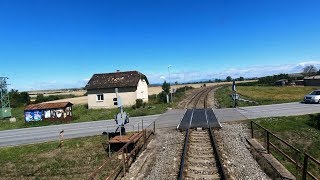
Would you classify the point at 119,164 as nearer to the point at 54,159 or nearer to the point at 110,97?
the point at 54,159

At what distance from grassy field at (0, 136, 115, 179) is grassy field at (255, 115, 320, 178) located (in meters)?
9.84

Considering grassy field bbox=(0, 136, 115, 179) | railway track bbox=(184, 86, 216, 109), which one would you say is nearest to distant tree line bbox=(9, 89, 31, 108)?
railway track bbox=(184, 86, 216, 109)

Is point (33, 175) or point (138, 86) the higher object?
point (138, 86)

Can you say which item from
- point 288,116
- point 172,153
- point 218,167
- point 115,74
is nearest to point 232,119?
point 288,116

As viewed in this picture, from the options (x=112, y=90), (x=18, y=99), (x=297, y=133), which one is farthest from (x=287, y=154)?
(x=18, y=99)

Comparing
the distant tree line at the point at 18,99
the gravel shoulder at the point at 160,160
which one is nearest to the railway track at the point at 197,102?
the gravel shoulder at the point at 160,160

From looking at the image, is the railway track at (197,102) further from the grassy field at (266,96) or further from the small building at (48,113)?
the small building at (48,113)

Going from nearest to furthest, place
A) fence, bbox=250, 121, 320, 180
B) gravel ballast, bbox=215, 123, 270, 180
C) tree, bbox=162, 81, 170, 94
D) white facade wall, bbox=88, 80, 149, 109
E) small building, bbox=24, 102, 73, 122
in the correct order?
gravel ballast, bbox=215, 123, 270, 180, fence, bbox=250, 121, 320, 180, small building, bbox=24, 102, 73, 122, white facade wall, bbox=88, 80, 149, 109, tree, bbox=162, 81, 170, 94

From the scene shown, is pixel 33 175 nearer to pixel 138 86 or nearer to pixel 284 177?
pixel 284 177

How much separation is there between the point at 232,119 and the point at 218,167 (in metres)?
14.3

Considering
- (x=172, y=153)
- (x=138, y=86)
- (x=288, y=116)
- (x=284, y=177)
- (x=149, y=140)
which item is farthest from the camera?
(x=138, y=86)

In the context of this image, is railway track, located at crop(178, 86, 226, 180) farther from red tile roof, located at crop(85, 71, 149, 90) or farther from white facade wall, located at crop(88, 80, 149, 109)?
red tile roof, located at crop(85, 71, 149, 90)

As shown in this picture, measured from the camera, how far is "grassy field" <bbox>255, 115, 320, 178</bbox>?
17.1 m

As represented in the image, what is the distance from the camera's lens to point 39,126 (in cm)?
3359
